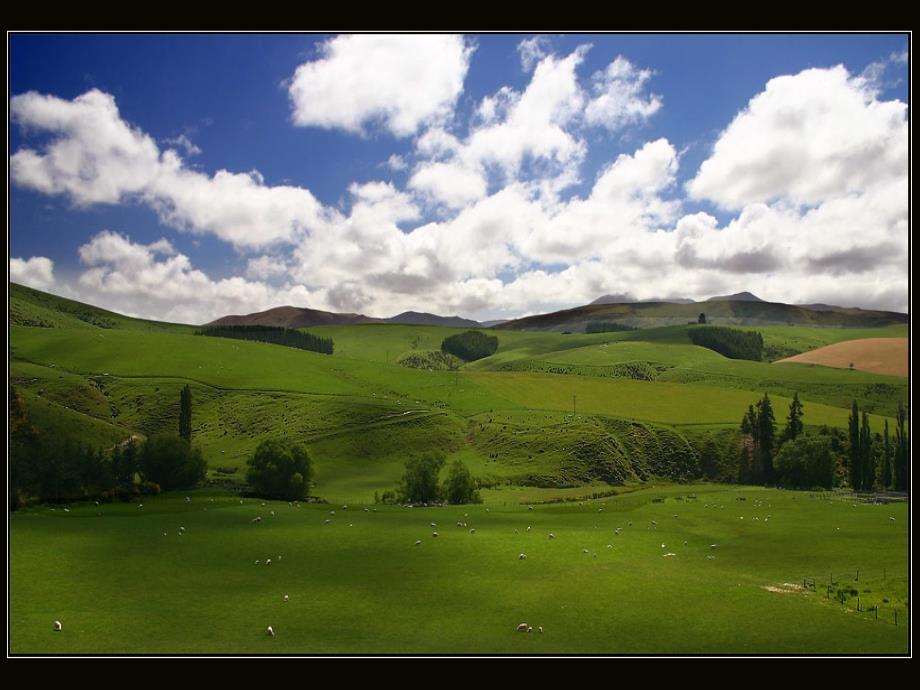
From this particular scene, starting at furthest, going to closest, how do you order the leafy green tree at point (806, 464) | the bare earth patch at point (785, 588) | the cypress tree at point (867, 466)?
the leafy green tree at point (806, 464), the cypress tree at point (867, 466), the bare earth patch at point (785, 588)

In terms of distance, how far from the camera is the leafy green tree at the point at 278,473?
10403 centimetres

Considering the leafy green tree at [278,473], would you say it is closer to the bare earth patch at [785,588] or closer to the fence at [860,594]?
the bare earth patch at [785,588]

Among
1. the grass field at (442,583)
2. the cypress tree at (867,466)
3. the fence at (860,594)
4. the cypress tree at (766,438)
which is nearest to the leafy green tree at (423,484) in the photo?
the grass field at (442,583)

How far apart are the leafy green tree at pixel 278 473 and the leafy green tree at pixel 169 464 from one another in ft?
38.8

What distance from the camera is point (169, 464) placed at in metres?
110

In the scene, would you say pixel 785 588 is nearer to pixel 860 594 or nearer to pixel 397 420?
pixel 860 594

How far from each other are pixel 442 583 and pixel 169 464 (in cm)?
7819

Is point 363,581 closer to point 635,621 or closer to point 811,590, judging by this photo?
point 635,621

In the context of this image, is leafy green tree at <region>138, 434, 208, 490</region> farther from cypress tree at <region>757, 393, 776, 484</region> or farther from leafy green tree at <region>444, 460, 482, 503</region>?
cypress tree at <region>757, 393, 776, 484</region>

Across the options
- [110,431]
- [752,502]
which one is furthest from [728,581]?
[110,431]

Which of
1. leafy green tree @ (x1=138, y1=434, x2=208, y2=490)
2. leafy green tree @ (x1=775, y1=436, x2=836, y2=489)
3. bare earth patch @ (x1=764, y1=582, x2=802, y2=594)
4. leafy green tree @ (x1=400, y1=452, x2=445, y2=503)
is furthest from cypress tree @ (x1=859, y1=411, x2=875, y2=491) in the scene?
leafy green tree @ (x1=138, y1=434, x2=208, y2=490)

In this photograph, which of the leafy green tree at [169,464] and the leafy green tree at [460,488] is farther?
the leafy green tree at [169,464]

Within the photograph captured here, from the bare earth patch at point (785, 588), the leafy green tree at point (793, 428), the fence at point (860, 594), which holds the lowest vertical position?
the bare earth patch at point (785, 588)
